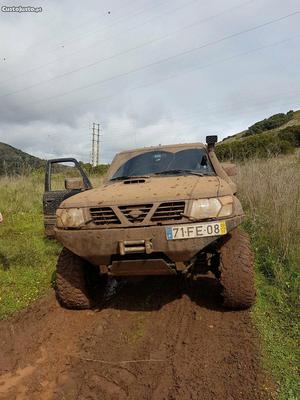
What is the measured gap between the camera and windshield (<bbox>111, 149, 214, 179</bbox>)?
192 inches

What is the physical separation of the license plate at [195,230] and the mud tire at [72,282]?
4.09ft

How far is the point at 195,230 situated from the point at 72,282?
1534 millimetres

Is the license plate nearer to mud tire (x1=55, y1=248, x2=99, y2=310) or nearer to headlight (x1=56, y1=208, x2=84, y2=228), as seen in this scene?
headlight (x1=56, y1=208, x2=84, y2=228)

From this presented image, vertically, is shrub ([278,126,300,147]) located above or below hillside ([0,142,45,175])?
above

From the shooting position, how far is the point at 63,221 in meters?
3.86

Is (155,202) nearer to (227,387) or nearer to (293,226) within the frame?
(227,387)

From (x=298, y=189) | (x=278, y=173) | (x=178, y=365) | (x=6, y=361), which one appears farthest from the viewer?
(x=278, y=173)

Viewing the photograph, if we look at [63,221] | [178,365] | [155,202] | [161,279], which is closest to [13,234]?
[161,279]

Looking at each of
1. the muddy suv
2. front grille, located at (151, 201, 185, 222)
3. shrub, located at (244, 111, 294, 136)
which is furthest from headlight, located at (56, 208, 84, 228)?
shrub, located at (244, 111, 294, 136)

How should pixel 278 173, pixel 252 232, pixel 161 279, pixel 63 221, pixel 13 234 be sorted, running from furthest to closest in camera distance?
pixel 13 234 < pixel 278 173 < pixel 252 232 < pixel 161 279 < pixel 63 221

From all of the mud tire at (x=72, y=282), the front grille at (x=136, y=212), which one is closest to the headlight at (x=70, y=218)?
the front grille at (x=136, y=212)

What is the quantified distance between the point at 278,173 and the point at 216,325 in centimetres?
430

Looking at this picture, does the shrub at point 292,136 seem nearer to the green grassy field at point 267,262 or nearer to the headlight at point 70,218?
the green grassy field at point 267,262

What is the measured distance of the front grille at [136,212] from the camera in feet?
11.8
